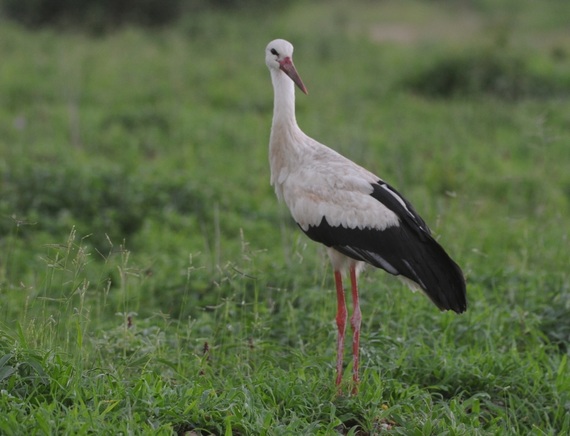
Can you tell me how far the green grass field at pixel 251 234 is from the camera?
3.84 metres

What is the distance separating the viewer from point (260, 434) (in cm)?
350

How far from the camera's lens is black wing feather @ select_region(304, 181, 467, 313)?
415 centimetres

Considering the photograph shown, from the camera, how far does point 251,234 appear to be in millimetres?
7352

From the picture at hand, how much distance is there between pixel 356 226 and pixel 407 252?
25 centimetres

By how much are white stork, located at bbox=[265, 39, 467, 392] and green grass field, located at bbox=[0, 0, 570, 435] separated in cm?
40

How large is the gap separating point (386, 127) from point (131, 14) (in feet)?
23.3

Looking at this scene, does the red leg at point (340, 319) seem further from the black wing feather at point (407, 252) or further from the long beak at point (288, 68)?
the long beak at point (288, 68)

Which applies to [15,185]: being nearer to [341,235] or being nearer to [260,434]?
[341,235]

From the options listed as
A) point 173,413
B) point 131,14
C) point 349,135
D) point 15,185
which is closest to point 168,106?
point 349,135

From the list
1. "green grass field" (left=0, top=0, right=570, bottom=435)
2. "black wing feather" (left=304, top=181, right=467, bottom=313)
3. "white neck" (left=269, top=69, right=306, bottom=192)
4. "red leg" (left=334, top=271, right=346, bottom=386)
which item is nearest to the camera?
"green grass field" (left=0, top=0, right=570, bottom=435)

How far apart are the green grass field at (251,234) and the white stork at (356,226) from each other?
0.40 m

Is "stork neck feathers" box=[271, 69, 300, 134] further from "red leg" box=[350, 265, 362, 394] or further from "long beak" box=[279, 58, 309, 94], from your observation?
"red leg" box=[350, 265, 362, 394]

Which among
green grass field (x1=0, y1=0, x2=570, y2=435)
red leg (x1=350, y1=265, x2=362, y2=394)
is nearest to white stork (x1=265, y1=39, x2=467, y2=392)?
red leg (x1=350, y1=265, x2=362, y2=394)

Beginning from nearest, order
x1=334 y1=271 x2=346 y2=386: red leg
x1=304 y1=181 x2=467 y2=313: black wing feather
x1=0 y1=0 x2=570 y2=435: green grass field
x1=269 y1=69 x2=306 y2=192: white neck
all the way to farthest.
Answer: x1=0 y1=0 x2=570 y2=435: green grass field < x1=304 y1=181 x2=467 y2=313: black wing feather < x1=334 y1=271 x2=346 y2=386: red leg < x1=269 y1=69 x2=306 y2=192: white neck
